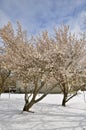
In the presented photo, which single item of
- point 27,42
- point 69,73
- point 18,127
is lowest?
point 18,127

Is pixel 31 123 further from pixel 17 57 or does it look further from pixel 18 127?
pixel 17 57

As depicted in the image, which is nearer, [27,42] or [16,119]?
[16,119]

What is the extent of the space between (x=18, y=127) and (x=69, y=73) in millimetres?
3521

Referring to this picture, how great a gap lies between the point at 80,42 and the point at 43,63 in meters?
3.80

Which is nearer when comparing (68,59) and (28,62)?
(28,62)

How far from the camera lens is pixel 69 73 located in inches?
320

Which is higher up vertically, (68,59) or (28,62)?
(68,59)

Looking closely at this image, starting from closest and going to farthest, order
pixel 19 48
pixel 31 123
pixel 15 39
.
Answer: pixel 31 123 < pixel 19 48 < pixel 15 39

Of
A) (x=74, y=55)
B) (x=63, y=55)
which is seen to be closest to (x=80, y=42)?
(x=74, y=55)

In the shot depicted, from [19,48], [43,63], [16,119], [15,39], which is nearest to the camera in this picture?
[16,119]

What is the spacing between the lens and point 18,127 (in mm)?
5723

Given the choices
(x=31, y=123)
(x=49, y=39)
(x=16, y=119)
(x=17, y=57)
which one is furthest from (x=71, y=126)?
(x=49, y=39)

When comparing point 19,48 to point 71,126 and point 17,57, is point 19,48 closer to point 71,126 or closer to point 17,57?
point 17,57

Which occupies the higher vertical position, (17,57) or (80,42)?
(80,42)
